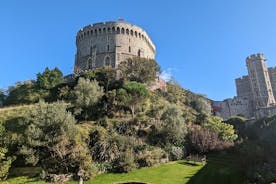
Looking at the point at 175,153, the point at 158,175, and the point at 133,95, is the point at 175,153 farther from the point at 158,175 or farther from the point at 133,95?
the point at 133,95

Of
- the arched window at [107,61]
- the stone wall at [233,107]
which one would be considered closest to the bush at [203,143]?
the arched window at [107,61]

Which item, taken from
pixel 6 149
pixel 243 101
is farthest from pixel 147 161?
pixel 243 101

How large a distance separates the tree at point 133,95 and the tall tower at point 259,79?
59537 mm

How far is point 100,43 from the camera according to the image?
60000 millimetres

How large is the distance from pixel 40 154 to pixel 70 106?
11.3m

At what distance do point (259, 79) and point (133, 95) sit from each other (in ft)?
224

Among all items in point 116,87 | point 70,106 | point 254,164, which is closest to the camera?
point 254,164

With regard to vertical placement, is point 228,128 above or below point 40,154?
above

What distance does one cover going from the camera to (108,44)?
59.5 m

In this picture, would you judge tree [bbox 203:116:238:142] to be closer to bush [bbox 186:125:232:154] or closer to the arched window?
bush [bbox 186:125:232:154]

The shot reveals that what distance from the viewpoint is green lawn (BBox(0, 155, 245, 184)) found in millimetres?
21219

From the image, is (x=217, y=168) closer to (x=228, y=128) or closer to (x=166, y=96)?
(x=228, y=128)

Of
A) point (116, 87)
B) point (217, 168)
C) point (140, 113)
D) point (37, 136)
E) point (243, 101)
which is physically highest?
point (243, 101)

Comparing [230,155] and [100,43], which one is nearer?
[230,155]
